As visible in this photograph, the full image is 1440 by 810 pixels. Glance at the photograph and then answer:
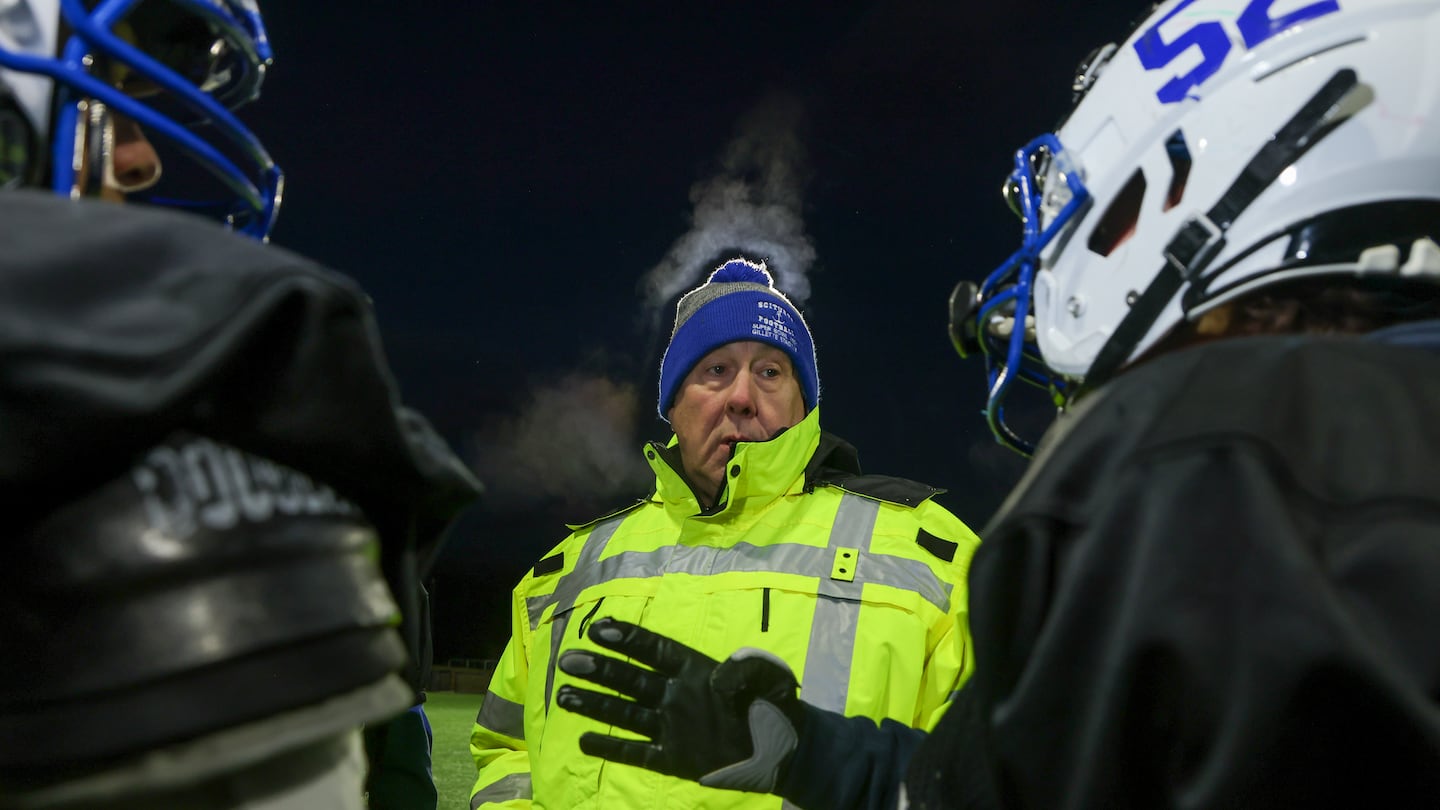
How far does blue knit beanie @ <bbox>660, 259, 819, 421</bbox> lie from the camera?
10.7ft

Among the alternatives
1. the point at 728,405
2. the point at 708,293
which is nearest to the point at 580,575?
the point at 728,405

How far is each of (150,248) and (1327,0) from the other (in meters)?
1.53

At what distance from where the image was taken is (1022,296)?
173cm

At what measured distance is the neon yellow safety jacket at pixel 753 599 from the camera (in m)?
2.35

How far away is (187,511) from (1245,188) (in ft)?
4.46

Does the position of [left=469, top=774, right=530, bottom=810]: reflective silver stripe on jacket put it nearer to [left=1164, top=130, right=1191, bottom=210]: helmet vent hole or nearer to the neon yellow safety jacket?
the neon yellow safety jacket

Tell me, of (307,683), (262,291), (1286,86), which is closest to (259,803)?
(307,683)

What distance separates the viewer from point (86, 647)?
635 mm

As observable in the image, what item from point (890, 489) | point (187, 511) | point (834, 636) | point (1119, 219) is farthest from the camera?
point (890, 489)

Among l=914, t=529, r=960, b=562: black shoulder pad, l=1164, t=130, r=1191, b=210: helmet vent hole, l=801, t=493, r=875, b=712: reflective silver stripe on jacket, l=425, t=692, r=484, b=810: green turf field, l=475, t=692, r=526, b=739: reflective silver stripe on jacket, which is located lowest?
l=425, t=692, r=484, b=810: green turf field

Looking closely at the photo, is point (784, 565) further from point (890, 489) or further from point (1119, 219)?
point (1119, 219)

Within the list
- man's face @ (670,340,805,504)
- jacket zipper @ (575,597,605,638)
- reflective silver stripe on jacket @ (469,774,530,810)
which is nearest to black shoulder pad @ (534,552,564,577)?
jacket zipper @ (575,597,605,638)

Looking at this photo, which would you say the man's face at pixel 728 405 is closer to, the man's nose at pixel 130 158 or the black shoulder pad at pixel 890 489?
the black shoulder pad at pixel 890 489

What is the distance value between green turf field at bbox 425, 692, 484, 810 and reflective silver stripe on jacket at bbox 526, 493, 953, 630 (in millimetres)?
2233
